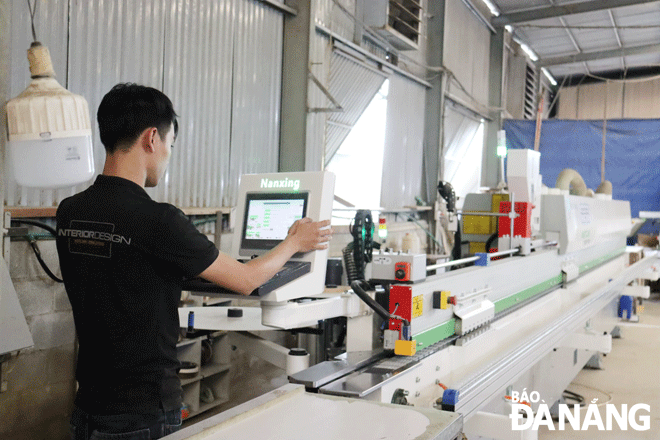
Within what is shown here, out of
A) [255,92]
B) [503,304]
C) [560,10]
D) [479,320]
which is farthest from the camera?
[560,10]

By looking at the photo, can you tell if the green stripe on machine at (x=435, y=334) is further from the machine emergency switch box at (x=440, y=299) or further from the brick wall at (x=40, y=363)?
the brick wall at (x=40, y=363)

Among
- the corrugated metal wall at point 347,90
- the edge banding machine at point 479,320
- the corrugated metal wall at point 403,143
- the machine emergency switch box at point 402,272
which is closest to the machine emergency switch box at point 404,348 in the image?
the edge banding machine at point 479,320

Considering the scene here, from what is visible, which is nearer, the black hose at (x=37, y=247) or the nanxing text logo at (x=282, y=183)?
the nanxing text logo at (x=282, y=183)

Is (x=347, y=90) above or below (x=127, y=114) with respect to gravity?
above

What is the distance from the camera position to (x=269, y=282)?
1772 millimetres

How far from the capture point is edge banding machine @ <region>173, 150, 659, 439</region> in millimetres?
1896

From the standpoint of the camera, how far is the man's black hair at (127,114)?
1.25 m

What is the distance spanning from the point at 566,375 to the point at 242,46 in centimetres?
306

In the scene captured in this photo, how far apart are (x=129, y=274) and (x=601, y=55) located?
10580 mm

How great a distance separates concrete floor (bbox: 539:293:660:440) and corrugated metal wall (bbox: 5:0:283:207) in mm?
2637

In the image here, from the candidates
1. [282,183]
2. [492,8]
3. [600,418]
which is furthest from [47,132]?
[492,8]

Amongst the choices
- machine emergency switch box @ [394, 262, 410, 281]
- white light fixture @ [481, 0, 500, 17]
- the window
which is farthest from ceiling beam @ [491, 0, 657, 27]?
machine emergency switch box @ [394, 262, 410, 281]

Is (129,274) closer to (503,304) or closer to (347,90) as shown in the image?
(503,304)

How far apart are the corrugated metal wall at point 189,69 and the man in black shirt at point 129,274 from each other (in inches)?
70.7
